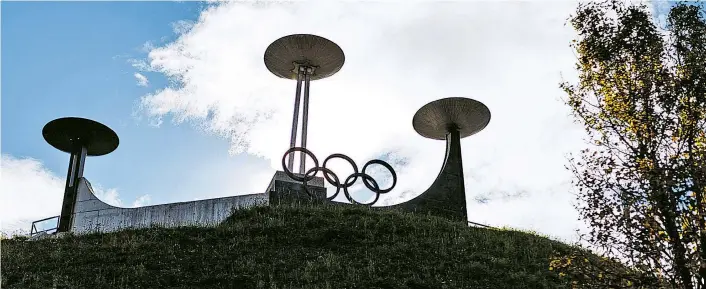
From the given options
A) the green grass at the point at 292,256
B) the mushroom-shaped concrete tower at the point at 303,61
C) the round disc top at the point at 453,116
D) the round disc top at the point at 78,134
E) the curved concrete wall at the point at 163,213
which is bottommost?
the green grass at the point at 292,256

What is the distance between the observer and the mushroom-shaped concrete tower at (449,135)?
24109 mm

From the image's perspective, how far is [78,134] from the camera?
25.6 metres

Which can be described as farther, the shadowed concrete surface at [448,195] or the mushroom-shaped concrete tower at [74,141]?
the mushroom-shaped concrete tower at [74,141]

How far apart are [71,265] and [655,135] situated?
37.7 feet

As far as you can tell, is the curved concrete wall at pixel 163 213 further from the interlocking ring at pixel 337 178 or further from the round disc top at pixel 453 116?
the round disc top at pixel 453 116

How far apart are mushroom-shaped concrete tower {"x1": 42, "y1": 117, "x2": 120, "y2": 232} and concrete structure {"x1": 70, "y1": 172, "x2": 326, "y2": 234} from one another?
2.38 ft

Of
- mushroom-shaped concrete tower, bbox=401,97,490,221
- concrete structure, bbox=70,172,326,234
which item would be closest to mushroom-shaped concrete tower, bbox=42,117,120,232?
concrete structure, bbox=70,172,326,234

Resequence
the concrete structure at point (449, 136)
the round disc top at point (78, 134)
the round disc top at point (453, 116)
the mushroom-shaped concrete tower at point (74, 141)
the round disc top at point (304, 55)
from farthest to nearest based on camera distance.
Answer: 1. the round disc top at point (453, 116)
2. the round disc top at point (304, 55)
3. the round disc top at point (78, 134)
4. the mushroom-shaped concrete tower at point (74, 141)
5. the concrete structure at point (449, 136)

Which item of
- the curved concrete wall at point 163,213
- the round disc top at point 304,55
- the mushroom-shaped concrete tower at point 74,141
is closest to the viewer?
the curved concrete wall at point 163,213

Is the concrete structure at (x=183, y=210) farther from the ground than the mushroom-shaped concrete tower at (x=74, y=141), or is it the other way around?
the mushroom-shaped concrete tower at (x=74, y=141)

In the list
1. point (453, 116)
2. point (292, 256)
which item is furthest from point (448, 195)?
point (292, 256)

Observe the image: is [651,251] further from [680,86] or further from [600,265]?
[680,86]

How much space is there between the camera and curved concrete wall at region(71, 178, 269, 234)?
2078cm

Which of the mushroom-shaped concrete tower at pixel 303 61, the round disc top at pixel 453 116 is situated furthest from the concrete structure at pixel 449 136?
the mushroom-shaped concrete tower at pixel 303 61
